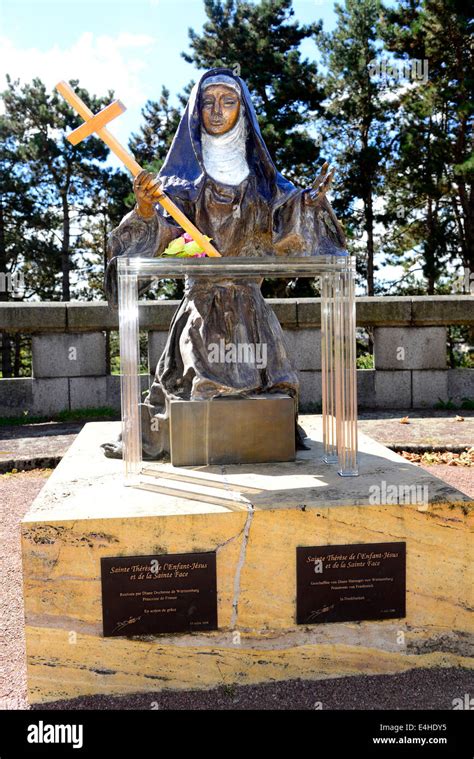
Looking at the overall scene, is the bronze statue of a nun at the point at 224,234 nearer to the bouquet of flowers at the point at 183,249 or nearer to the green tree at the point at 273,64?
the bouquet of flowers at the point at 183,249

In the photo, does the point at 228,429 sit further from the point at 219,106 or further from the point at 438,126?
the point at 438,126

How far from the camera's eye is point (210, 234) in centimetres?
388

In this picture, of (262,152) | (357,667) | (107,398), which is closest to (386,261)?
(107,398)

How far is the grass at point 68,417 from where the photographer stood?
824 centimetres

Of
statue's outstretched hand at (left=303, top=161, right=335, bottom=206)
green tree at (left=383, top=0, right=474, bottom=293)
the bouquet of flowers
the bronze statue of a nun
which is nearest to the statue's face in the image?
the bronze statue of a nun

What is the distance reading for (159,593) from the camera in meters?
2.70

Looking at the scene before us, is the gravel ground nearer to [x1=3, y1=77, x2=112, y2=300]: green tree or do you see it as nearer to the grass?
the grass

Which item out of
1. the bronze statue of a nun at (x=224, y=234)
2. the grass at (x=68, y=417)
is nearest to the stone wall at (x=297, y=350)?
the grass at (x=68, y=417)

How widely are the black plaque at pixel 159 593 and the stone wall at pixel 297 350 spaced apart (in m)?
5.51

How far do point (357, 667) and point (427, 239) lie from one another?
1781 cm

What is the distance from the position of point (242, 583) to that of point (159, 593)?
0.35 m

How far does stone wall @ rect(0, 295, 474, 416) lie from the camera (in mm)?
8211

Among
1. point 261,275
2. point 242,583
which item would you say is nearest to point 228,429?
point 261,275

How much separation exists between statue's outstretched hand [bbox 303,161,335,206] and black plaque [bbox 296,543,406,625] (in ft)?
6.31
